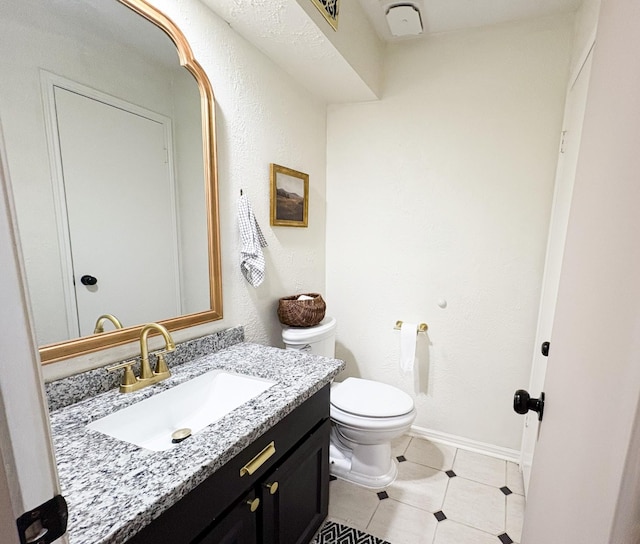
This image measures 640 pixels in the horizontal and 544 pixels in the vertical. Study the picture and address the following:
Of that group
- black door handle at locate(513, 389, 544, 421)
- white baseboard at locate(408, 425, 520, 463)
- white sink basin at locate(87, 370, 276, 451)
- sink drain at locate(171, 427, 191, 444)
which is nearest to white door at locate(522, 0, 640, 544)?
black door handle at locate(513, 389, 544, 421)

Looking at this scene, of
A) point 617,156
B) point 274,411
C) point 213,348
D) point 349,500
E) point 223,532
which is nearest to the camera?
point 617,156

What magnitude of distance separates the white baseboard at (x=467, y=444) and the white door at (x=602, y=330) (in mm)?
1433

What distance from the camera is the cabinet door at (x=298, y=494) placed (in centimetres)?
100

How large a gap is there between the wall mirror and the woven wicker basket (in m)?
0.43

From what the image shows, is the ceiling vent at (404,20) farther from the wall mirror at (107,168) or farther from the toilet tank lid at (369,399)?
the toilet tank lid at (369,399)

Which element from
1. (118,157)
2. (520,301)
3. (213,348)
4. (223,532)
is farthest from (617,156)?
(520,301)

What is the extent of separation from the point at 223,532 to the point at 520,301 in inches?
70.0

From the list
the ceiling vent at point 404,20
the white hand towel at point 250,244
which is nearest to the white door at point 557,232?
the ceiling vent at point 404,20

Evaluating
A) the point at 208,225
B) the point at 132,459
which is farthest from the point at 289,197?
the point at 132,459

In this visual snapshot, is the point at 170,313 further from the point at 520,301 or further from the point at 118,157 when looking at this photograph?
the point at 520,301

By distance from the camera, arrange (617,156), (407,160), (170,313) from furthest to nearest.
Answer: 1. (407,160)
2. (170,313)
3. (617,156)

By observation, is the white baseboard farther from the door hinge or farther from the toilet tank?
the door hinge

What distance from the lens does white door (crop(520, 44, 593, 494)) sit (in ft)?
4.30

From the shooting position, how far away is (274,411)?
A: 94 cm
